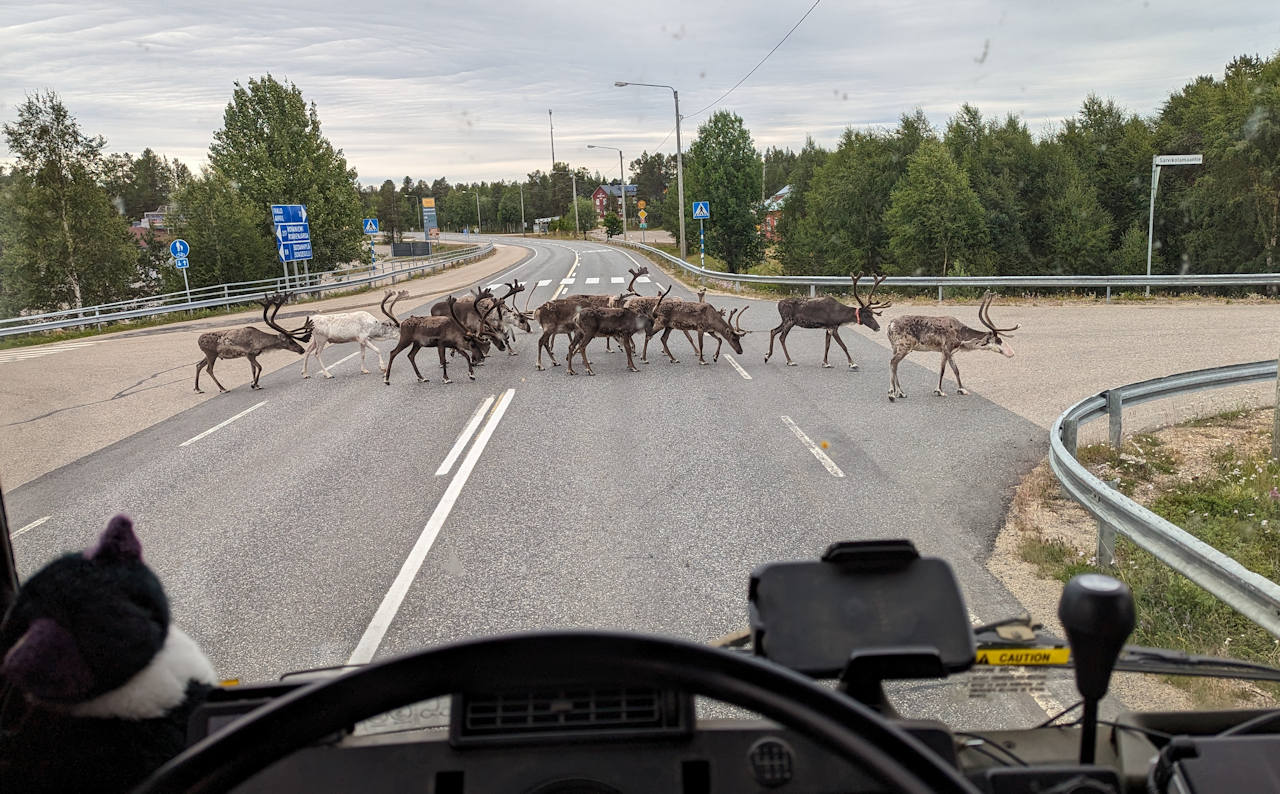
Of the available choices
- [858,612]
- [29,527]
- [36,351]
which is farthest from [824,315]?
[36,351]

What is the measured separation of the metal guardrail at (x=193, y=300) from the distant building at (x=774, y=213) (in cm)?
2847

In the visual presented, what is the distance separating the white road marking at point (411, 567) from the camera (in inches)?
195

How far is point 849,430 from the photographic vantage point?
1030cm

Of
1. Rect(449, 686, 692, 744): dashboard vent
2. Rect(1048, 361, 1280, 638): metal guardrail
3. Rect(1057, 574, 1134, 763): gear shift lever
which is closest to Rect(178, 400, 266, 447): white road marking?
Rect(1048, 361, 1280, 638): metal guardrail

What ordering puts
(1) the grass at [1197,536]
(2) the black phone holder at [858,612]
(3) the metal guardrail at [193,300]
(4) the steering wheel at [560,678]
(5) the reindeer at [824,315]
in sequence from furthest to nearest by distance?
(3) the metal guardrail at [193,300]
(5) the reindeer at [824,315]
(1) the grass at [1197,536]
(2) the black phone holder at [858,612]
(4) the steering wheel at [560,678]

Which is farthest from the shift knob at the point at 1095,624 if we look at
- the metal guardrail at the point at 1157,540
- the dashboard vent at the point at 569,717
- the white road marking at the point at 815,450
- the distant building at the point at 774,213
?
the distant building at the point at 774,213

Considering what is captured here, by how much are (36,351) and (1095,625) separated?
85.6ft

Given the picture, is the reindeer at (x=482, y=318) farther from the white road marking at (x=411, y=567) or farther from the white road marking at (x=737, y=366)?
the white road marking at (x=411, y=567)

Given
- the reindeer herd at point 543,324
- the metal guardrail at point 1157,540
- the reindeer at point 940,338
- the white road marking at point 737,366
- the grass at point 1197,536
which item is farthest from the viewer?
the reindeer herd at point 543,324

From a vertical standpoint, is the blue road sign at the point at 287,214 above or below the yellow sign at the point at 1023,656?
above

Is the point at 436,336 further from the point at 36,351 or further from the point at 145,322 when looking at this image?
the point at 145,322

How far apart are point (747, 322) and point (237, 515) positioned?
1597 cm

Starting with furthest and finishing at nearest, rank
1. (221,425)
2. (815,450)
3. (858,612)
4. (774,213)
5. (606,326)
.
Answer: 1. (774,213)
2. (606,326)
3. (221,425)
4. (815,450)
5. (858,612)

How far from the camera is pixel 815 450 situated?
30.7 ft
